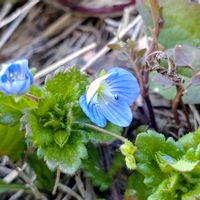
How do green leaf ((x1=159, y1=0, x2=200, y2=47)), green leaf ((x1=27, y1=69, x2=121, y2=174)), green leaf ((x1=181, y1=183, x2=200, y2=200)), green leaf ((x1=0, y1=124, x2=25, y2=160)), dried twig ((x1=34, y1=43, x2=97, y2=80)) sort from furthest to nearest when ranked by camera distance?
1. dried twig ((x1=34, y1=43, x2=97, y2=80))
2. green leaf ((x1=159, y1=0, x2=200, y2=47))
3. green leaf ((x1=0, y1=124, x2=25, y2=160))
4. green leaf ((x1=27, y1=69, x2=121, y2=174))
5. green leaf ((x1=181, y1=183, x2=200, y2=200))

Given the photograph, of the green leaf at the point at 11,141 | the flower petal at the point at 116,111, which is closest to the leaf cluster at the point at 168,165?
the flower petal at the point at 116,111

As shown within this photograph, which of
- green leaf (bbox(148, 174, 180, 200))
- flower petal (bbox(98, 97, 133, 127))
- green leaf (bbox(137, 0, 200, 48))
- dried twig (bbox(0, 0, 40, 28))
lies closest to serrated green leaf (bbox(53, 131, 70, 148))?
flower petal (bbox(98, 97, 133, 127))

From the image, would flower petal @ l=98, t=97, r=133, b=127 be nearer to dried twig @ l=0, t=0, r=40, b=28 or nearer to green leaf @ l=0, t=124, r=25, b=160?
green leaf @ l=0, t=124, r=25, b=160

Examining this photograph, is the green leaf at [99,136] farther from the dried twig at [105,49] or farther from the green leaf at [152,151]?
the dried twig at [105,49]

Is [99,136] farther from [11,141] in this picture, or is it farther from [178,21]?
[178,21]

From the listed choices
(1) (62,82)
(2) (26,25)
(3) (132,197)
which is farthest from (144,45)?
(3) (132,197)

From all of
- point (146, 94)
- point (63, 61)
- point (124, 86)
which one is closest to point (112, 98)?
point (124, 86)

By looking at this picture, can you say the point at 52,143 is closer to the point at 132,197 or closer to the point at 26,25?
the point at 132,197
